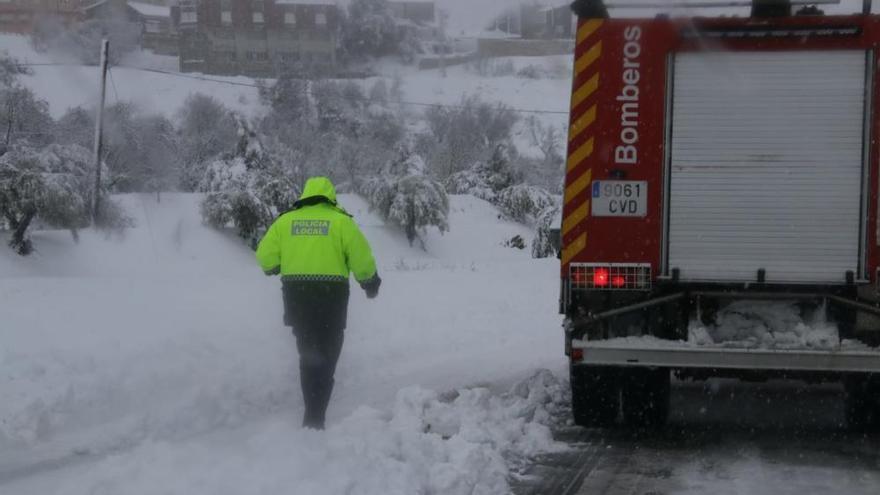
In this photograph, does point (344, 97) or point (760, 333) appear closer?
point (760, 333)

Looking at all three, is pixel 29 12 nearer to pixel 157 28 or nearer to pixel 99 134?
pixel 157 28

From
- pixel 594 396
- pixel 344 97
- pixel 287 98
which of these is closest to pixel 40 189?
pixel 287 98

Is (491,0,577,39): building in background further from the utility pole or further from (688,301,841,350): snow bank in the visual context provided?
the utility pole

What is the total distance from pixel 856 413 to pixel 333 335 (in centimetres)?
379

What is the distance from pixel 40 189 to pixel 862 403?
69.6 ft

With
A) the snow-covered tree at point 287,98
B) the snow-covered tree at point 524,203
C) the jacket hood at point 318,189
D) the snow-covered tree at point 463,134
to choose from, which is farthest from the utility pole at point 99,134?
the snow-covered tree at point 524,203

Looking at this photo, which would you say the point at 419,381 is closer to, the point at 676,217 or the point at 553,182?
the point at 676,217

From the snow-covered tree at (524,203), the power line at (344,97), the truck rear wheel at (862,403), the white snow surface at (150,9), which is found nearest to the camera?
the truck rear wheel at (862,403)

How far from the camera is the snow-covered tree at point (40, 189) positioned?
2517 cm

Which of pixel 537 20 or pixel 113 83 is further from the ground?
pixel 537 20

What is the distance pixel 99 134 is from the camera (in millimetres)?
21219

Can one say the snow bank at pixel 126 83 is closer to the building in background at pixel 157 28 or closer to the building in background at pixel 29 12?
the building in background at pixel 157 28

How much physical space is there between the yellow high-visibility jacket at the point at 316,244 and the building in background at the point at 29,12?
5.47 m

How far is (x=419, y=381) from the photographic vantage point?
9.80 metres
